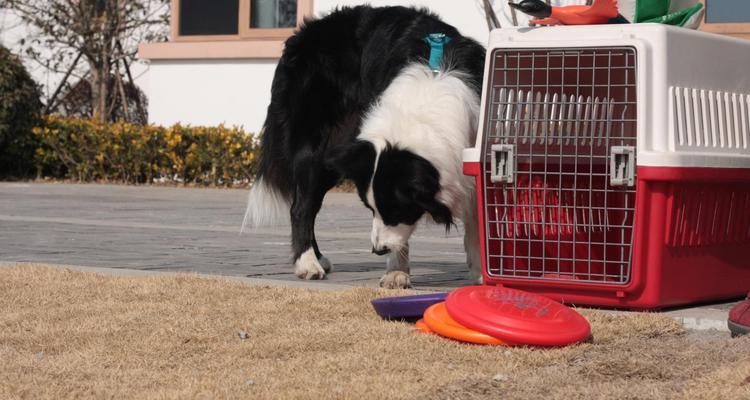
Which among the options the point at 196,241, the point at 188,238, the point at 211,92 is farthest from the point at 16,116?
the point at 196,241

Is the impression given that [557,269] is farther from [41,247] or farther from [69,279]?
[41,247]

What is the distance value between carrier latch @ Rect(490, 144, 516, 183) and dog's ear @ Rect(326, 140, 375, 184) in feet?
2.33

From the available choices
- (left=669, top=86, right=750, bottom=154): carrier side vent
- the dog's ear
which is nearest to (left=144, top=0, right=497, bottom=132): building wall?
the dog's ear

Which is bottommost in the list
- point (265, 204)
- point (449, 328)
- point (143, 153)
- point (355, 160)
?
point (449, 328)

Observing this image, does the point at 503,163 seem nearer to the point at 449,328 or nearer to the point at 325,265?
the point at 449,328

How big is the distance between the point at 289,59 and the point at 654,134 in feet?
8.22

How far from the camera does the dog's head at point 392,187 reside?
201 inches

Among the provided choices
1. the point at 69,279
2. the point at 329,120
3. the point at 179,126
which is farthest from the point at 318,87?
the point at 179,126

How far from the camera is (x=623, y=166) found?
4422mm

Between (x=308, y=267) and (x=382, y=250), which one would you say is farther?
(x=308, y=267)

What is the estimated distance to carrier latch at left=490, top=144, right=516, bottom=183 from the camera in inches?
182

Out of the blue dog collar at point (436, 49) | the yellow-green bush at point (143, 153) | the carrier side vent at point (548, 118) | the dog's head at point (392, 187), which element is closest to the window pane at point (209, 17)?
the yellow-green bush at point (143, 153)

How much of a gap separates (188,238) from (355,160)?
9.72 feet

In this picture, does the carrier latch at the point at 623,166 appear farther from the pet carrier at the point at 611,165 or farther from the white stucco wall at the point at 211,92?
the white stucco wall at the point at 211,92
